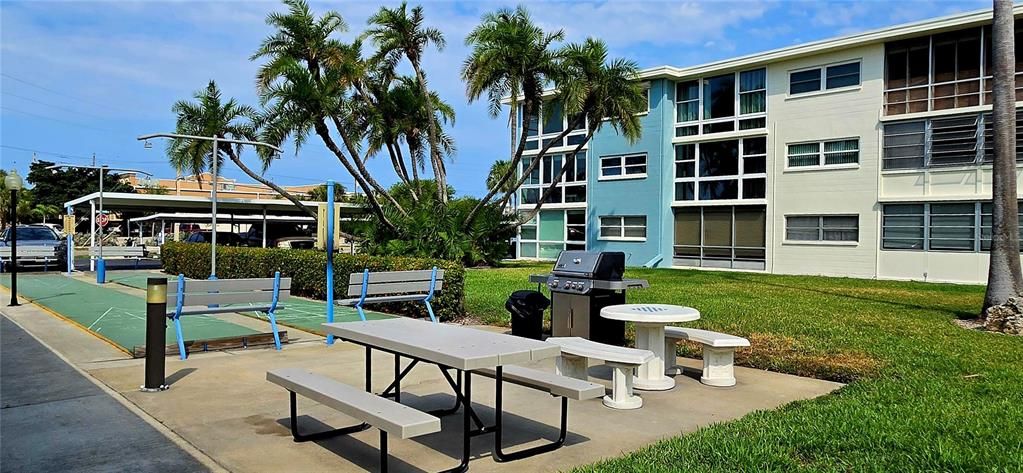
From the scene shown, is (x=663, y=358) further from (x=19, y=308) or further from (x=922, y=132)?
(x=922, y=132)

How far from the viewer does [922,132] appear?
23703 mm

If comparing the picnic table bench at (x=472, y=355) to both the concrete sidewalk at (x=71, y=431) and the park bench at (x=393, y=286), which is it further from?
the park bench at (x=393, y=286)

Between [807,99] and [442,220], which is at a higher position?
[807,99]

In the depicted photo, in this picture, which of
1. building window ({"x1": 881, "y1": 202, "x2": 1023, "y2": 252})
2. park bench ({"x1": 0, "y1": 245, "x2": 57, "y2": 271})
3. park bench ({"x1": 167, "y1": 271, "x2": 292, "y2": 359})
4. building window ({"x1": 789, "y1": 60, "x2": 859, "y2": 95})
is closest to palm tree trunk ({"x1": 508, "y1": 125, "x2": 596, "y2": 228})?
building window ({"x1": 789, "y1": 60, "x2": 859, "y2": 95})

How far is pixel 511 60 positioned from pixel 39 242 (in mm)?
18310

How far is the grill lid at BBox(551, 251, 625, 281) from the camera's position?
8.38 metres

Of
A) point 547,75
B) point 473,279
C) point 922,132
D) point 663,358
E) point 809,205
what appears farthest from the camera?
point 809,205

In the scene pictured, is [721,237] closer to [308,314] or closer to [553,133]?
[553,133]

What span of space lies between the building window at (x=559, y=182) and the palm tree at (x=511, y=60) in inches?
418

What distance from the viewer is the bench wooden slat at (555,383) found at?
4.81 m

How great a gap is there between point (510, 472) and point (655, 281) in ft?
55.1

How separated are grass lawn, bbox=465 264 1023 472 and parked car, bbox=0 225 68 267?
18797 mm

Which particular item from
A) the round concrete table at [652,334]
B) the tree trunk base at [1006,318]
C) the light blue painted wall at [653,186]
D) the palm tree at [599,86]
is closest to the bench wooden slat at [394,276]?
the round concrete table at [652,334]

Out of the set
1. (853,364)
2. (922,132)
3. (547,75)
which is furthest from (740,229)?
(853,364)
